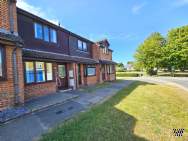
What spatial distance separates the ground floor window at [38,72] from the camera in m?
10.3

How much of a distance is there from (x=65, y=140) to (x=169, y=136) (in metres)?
3.94

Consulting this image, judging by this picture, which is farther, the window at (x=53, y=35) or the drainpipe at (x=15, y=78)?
the window at (x=53, y=35)

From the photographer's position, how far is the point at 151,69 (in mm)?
46531

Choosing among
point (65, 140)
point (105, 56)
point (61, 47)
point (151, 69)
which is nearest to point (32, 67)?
point (61, 47)

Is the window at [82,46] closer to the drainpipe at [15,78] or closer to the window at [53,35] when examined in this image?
the window at [53,35]

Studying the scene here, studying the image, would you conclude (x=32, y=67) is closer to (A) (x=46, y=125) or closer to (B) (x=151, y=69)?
(A) (x=46, y=125)

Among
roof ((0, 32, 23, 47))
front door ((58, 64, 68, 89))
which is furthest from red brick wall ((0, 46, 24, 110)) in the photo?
front door ((58, 64, 68, 89))

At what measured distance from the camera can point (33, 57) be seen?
10141mm

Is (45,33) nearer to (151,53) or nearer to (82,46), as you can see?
(82,46)

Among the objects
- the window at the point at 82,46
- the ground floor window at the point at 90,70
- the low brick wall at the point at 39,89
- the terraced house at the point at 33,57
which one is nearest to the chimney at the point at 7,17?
the terraced house at the point at 33,57

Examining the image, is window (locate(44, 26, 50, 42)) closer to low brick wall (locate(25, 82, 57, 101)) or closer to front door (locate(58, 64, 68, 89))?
front door (locate(58, 64, 68, 89))

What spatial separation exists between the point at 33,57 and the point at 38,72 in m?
1.44

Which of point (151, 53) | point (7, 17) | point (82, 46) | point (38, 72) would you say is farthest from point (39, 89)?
point (151, 53)

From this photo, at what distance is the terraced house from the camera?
7563 mm
